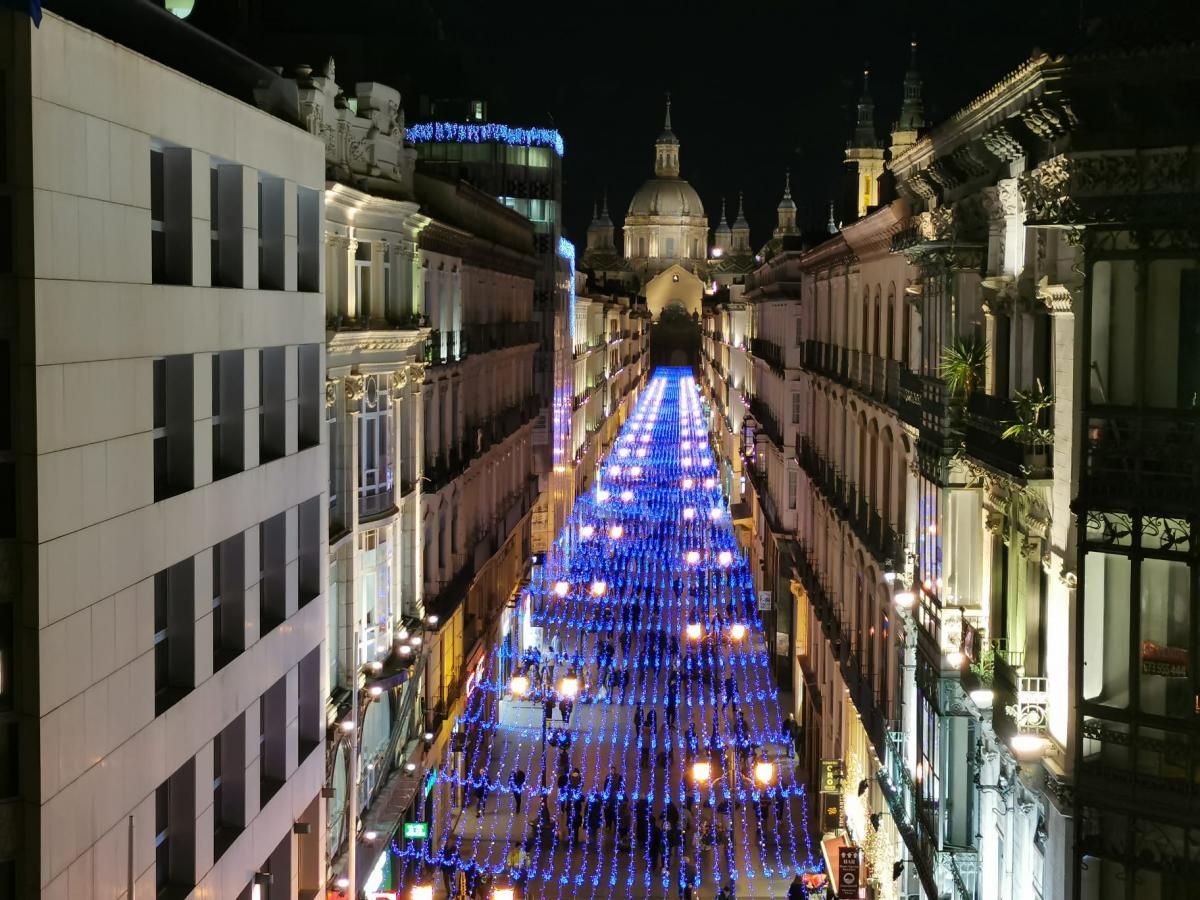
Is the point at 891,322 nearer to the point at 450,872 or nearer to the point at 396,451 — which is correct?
the point at 396,451

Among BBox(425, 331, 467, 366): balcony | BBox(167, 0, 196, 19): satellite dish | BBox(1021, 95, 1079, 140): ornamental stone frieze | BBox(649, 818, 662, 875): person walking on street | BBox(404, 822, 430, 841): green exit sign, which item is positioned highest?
BBox(167, 0, 196, 19): satellite dish

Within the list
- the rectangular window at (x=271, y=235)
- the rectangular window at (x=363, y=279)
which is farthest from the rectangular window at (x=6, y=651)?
the rectangular window at (x=363, y=279)

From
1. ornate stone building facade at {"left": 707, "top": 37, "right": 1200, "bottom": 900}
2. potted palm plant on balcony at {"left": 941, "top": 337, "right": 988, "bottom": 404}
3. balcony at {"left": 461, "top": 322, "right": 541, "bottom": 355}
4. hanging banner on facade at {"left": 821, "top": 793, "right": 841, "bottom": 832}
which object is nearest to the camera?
ornate stone building facade at {"left": 707, "top": 37, "right": 1200, "bottom": 900}

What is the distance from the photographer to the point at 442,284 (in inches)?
1454

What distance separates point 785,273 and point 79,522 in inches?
1816

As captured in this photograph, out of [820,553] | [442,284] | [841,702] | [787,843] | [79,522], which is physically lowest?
[787,843]

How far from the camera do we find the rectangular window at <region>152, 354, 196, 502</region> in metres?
17.1

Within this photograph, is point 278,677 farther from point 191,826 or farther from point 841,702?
point 841,702

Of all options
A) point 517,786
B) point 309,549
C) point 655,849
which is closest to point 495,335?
point 517,786

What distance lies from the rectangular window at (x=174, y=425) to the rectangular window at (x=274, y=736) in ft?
14.6

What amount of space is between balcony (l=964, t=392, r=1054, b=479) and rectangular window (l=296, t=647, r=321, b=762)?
9957mm

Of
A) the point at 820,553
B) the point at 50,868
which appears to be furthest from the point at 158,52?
the point at 820,553

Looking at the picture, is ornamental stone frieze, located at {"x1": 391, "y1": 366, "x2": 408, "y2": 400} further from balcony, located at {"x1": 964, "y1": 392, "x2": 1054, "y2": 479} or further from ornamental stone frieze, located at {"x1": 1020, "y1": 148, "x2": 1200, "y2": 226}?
ornamental stone frieze, located at {"x1": 1020, "y1": 148, "x2": 1200, "y2": 226}

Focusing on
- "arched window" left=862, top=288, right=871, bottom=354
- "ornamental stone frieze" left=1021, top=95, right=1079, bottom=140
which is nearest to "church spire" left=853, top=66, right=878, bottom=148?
"arched window" left=862, top=288, right=871, bottom=354
